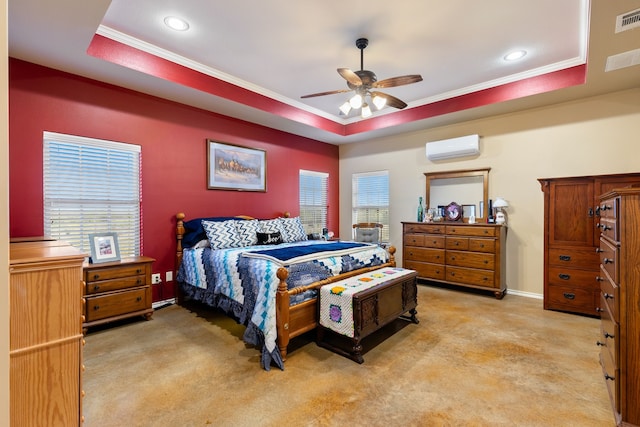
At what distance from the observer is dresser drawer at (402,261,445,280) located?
4395mm

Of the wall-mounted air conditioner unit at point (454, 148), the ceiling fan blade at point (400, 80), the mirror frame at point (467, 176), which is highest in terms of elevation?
the ceiling fan blade at point (400, 80)

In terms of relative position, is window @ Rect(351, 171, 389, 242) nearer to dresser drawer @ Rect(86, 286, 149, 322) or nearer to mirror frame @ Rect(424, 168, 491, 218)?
mirror frame @ Rect(424, 168, 491, 218)

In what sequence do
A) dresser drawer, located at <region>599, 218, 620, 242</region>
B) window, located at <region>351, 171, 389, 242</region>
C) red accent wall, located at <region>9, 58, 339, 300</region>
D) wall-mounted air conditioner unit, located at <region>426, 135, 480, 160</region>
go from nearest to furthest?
1. dresser drawer, located at <region>599, 218, 620, 242</region>
2. red accent wall, located at <region>9, 58, 339, 300</region>
3. wall-mounted air conditioner unit, located at <region>426, 135, 480, 160</region>
4. window, located at <region>351, 171, 389, 242</region>

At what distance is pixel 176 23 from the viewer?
8.60 ft

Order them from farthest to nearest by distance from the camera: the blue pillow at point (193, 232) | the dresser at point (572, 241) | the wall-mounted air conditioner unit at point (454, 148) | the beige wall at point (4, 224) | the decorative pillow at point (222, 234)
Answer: the wall-mounted air conditioner unit at point (454, 148), the blue pillow at point (193, 232), the decorative pillow at point (222, 234), the dresser at point (572, 241), the beige wall at point (4, 224)

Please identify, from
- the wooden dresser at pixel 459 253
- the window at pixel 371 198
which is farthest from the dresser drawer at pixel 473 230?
the window at pixel 371 198

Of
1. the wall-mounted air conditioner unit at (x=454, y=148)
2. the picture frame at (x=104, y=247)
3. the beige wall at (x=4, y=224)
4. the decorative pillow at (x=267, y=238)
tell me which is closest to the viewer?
the beige wall at (x=4, y=224)

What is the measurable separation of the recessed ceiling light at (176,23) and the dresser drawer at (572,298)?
15.7 feet

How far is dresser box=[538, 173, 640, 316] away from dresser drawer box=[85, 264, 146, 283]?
467 cm

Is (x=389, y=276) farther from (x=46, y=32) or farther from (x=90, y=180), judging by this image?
(x=46, y=32)

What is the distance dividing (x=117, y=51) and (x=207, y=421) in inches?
127

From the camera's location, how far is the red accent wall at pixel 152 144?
2783 millimetres

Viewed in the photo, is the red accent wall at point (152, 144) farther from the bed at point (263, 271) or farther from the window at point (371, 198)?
the window at point (371, 198)

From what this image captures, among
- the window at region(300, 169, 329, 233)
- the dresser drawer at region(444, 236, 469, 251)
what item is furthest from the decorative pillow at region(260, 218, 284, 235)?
the dresser drawer at region(444, 236, 469, 251)
